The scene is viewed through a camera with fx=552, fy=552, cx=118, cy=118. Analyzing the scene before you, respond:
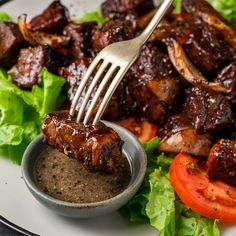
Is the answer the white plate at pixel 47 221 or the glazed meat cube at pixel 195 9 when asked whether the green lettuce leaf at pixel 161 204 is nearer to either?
the white plate at pixel 47 221

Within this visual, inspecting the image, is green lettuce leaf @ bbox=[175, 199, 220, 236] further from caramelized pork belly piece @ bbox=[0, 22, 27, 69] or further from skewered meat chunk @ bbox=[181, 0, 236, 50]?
caramelized pork belly piece @ bbox=[0, 22, 27, 69]

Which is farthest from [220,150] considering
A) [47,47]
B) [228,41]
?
[47,47]

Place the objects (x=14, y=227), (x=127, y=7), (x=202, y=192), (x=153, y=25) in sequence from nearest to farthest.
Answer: (x=14, y=227), (x=202, y=192), (x=153, y=25), (x=127, y=7)

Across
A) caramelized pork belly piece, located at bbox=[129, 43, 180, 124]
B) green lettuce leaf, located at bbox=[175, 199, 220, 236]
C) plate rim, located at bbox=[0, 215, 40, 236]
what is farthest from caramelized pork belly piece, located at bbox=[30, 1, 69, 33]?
green lettuce leaf, located at bbox=[175, 199, 220, 236]

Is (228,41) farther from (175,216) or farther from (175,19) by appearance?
(175,216)

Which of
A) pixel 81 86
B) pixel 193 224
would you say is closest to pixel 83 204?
pixel 193 224

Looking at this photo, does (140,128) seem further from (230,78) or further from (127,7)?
(127,7)

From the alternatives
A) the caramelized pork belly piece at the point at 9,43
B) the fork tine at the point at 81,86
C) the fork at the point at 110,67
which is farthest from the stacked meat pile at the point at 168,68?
the fork tine at the point at 81,86
